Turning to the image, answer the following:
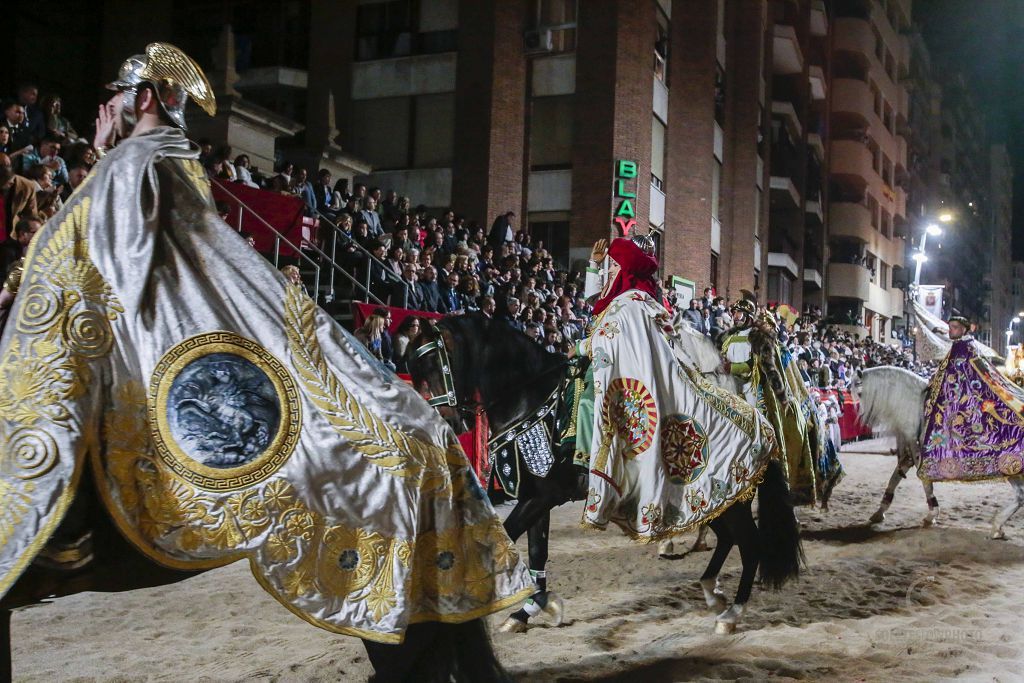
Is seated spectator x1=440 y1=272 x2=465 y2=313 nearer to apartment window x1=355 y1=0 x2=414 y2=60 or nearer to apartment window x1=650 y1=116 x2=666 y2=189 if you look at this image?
apartment window x1=650 y1=116 x2=666 y2=189

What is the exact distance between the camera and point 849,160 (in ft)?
157

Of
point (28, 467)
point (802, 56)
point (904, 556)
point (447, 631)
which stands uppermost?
point (802, 56)

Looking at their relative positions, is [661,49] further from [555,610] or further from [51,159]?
[555,610]

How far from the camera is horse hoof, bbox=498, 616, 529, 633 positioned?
5.42 metres

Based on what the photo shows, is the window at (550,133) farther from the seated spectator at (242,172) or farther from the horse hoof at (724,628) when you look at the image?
the horse hoof at (724,628)

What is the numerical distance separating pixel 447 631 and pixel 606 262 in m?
4.03

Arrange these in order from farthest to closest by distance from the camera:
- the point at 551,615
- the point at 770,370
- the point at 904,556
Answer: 1. the point at 770,370
2. the point at 904,556
3. the point at 551,615

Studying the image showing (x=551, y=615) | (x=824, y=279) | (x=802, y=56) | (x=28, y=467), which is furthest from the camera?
(x=824, y=279)

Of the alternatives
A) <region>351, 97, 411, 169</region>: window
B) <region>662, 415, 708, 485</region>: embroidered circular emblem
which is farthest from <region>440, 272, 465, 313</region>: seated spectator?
<region>351, 97, 411, 169</region>: window

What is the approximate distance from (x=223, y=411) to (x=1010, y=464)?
9.06 meters

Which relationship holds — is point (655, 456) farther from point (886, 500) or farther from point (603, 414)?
point (886, 500)

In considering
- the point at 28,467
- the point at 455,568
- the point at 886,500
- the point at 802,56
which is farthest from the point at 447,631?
the point at 802,56

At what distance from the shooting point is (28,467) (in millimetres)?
2332

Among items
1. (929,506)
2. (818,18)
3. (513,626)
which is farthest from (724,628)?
(818,18)
